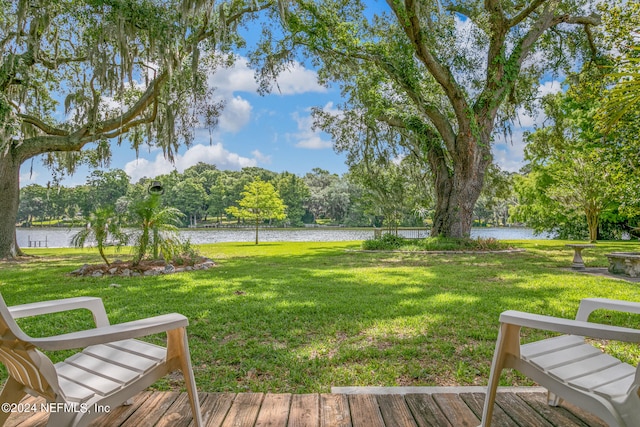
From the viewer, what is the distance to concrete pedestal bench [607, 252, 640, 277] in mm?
6363

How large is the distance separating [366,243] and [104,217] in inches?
327

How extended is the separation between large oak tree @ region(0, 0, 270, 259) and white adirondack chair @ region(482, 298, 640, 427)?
7712 millimetres

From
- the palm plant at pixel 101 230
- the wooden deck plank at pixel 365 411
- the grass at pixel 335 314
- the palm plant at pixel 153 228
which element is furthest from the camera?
the palm plant at pixel 153 228

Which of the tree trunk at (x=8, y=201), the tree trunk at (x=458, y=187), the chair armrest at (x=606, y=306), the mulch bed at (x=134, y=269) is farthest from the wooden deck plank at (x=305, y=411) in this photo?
the tree trunk at (x=8, y=201)

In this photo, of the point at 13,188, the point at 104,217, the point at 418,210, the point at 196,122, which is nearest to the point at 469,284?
the point at 104,217

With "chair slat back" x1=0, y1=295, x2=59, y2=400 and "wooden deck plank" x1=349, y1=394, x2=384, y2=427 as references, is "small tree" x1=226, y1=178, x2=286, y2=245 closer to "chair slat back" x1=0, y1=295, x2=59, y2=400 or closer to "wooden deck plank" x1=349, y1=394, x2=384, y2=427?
"wooden deck plank" x1=349, y1=394, x2=384, y2=427

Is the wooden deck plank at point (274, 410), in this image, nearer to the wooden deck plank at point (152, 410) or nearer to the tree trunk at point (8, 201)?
the wooden deck plank at point (152, 410)

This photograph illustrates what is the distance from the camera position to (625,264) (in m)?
6.55

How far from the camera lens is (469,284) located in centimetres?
552

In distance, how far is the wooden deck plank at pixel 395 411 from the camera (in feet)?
5.46

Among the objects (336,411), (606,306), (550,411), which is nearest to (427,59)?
(606,306)

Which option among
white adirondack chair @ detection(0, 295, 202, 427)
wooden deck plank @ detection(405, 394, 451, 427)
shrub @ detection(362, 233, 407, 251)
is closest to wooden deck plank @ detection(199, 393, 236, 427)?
white adirondack chair @ detection(0, 295, 202, 427)

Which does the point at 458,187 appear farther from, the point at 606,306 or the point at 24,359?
the point at 24,359

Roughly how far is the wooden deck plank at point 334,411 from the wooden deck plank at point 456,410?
0.47 m
